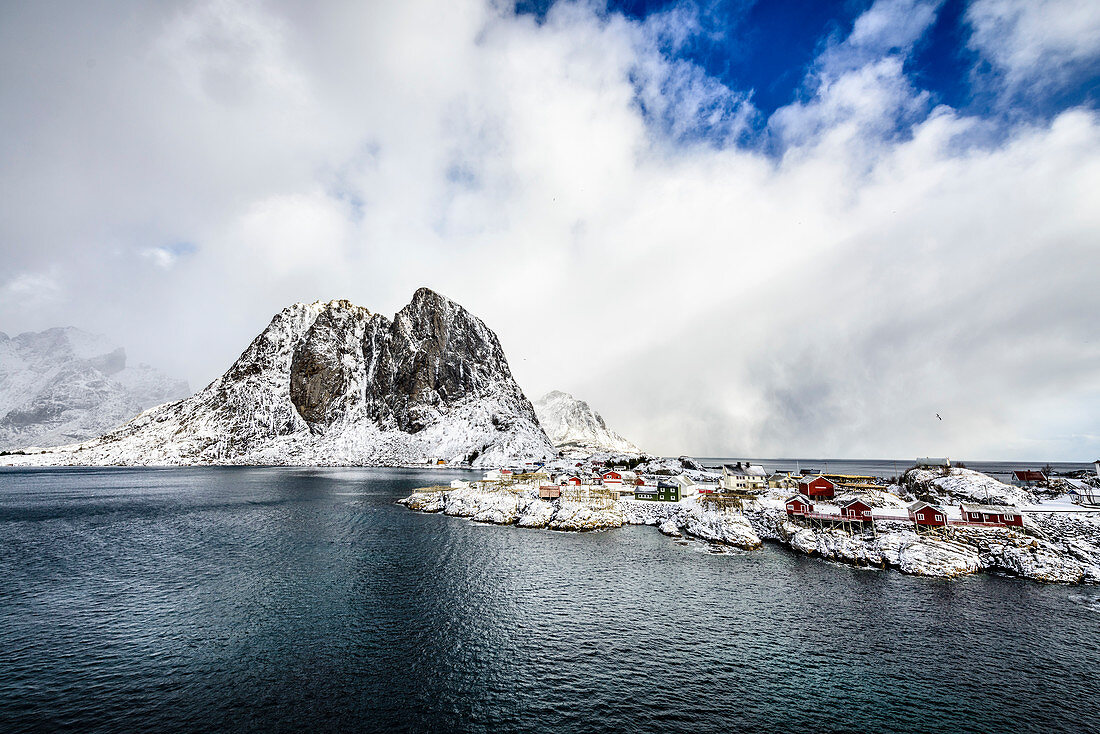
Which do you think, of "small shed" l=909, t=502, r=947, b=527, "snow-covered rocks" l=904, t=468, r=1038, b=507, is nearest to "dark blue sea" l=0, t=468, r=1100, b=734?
"small shed" l=909, t=502, r=947, b=527

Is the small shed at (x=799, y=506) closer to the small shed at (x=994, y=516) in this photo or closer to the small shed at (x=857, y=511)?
the small shed at (x=857, y=511)

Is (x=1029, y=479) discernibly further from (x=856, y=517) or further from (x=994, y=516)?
Answer: (x=856, y=517)

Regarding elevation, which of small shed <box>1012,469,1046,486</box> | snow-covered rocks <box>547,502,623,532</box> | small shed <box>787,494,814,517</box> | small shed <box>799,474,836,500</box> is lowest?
snow-covered rocks <box>547,502,623,532</box>

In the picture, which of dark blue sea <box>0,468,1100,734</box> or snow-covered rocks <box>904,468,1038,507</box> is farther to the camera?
snow-covered rocks <box>904,468,1038,507</box>

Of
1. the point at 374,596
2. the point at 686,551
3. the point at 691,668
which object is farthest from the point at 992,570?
the point at 374,596

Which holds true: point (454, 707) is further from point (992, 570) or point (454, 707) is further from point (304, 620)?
point (992, 570)

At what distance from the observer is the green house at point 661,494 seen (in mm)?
85375

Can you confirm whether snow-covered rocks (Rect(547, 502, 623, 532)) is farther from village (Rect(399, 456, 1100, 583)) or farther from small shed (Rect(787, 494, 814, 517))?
small shed (Rect(787, 494, 814, 517))

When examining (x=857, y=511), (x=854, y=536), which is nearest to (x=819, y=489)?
(x=857, y=511)

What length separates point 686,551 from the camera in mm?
54594

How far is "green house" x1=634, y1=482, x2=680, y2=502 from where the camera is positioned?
280 feet

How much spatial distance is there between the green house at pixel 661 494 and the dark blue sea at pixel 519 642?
3115 cm

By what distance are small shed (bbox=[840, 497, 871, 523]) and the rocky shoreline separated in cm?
263

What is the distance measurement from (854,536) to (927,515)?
11.8 m
